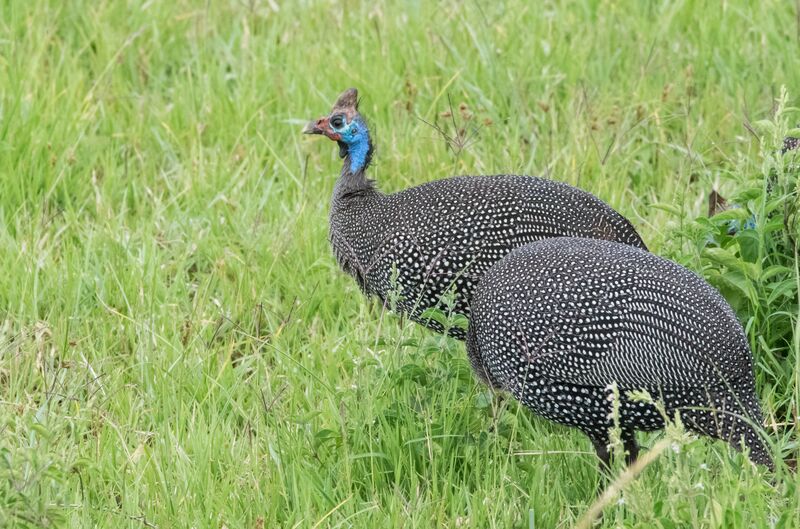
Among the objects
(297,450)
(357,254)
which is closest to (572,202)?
(357,254)

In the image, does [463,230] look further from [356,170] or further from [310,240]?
[310,240]

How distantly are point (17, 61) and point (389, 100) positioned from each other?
5.41 feet

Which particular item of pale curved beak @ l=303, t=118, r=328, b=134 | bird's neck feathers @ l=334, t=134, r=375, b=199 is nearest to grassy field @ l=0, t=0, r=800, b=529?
bird's neck feathers @ l=334, t=134, r=375, b=199

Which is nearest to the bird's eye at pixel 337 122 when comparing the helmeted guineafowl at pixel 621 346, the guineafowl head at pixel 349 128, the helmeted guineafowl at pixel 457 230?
the guineafowl head at pixel 349 128

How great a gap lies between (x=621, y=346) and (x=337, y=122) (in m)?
1.71

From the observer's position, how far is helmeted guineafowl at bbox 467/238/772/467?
3463 millimetres

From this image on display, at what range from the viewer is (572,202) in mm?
4328

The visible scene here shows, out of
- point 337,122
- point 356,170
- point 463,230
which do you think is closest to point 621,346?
point 463,230

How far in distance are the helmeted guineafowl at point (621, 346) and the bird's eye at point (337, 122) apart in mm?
1291

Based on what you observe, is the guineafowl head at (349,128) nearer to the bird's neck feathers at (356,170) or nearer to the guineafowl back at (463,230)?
the bird's neck feathers at (356,170)

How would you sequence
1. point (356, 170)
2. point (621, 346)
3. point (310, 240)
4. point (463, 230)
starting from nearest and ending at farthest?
point (621, 346) < point (463, 230) < point (356, 170) < point (310, 240)

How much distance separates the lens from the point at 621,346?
349 centimetres

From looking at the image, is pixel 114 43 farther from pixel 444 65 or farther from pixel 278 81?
pixel 444 65

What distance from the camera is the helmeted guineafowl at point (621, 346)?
Result: 346cm
